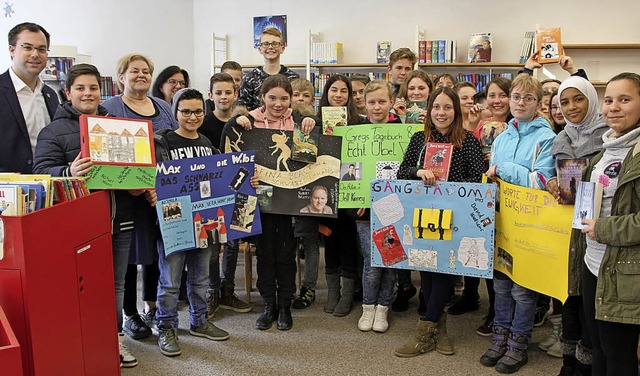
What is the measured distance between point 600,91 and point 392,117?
4.36m

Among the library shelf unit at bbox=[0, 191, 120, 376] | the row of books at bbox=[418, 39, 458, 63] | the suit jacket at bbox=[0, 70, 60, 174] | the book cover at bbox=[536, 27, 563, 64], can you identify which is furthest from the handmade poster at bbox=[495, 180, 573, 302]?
the row of books at bbox=[418, 39, 458, 63]

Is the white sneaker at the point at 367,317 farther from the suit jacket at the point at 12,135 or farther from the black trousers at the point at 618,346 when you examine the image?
the suit jacket at the point at 12,135

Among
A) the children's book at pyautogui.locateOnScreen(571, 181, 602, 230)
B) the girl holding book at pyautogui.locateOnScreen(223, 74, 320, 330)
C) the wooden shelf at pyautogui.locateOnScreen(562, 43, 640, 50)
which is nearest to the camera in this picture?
the children's book at pyautogui.locateOnScreen(571, 181, 602, 230)

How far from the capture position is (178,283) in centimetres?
304

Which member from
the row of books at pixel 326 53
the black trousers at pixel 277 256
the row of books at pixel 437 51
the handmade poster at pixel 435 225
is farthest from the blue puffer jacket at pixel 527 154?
the row of books at pixel 326 53

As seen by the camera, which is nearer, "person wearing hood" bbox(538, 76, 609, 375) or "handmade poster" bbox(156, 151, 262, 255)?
"person wearing hood" bbox(538, 76, 609, 375)

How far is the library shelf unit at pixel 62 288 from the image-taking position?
5.35ft

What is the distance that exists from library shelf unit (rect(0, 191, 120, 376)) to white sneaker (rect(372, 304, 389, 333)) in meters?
1.56

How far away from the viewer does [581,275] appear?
2412mm

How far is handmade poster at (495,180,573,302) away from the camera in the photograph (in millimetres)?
2527

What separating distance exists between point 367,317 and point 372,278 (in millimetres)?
249

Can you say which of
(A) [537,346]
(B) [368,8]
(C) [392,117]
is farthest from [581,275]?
(B) [368,8]

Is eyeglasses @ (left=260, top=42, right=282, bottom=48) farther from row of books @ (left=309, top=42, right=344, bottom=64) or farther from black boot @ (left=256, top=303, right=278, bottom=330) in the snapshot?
row of books @ (left=309, top=42, right=344, bottom=64)

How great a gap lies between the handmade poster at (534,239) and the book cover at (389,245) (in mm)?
535
